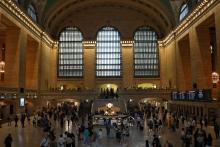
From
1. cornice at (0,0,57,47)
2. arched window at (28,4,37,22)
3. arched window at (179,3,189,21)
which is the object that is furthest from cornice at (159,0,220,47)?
arched window at (28,4,37,22)

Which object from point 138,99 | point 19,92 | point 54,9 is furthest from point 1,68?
point 138,99

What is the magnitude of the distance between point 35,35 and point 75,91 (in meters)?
11.1

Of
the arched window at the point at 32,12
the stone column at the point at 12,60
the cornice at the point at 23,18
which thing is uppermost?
the arched window at the point at 32,12

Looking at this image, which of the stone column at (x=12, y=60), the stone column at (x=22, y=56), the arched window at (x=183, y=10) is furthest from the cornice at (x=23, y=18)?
the arched window at (x=183, y=10)

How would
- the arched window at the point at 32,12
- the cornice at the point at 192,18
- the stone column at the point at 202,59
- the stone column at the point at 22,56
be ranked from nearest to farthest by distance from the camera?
the cornice at the point at 192,18 < the stone column at the point at 202,59 < the stone column at the point at 22,56 < the arched window at the point at 32,12

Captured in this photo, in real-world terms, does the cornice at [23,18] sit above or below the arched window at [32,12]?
below

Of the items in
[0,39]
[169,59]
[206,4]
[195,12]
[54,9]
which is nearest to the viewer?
[206,4]

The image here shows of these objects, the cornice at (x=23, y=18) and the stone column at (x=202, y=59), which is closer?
the cornice at (x=23, y=18)

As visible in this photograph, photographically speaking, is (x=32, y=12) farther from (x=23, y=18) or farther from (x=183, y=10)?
(x=183, y=10)

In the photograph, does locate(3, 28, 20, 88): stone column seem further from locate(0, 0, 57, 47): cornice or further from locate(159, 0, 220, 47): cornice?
locate(159, 0, 220, 47): cornice

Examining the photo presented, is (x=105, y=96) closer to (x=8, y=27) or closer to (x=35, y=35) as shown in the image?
(x=35, y=35)

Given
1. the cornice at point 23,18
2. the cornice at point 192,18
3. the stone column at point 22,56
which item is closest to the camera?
the cornice at point 23,18

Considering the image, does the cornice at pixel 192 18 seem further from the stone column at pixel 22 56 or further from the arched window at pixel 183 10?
the stone column at pixel 22 56

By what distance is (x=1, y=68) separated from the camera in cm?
3416
